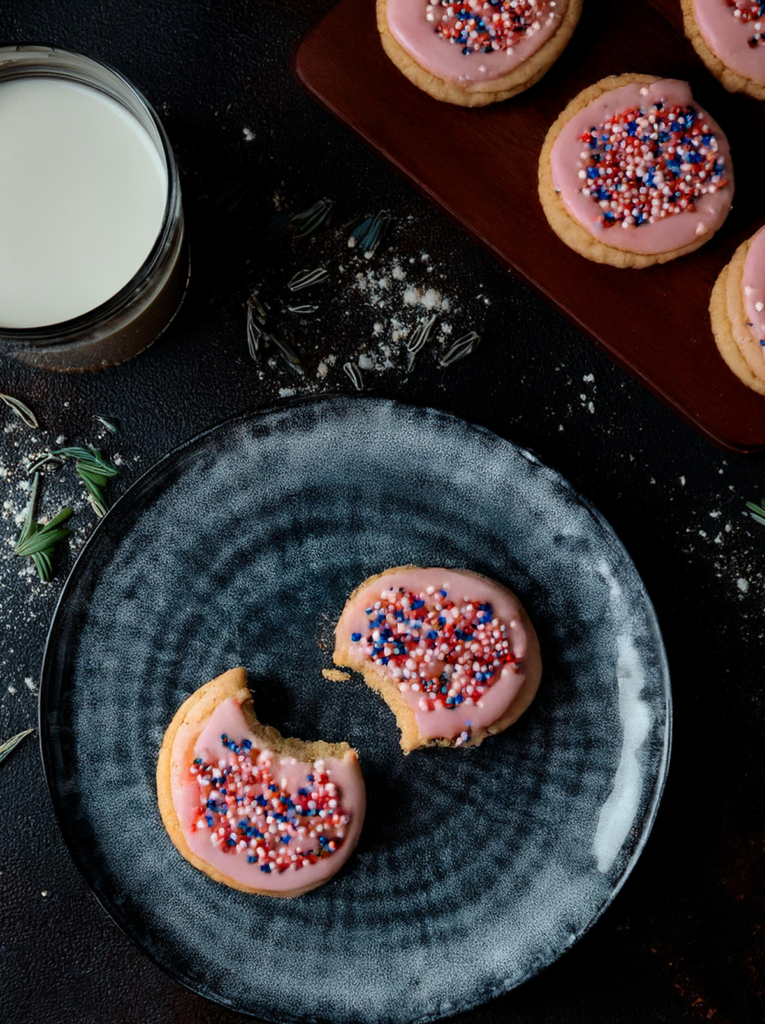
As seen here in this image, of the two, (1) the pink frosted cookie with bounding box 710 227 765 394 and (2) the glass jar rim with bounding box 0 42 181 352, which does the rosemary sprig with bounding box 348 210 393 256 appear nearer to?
(2) the glass jar rim with bounding box 0 42 181 352

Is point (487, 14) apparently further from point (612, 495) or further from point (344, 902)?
point (344, 902)

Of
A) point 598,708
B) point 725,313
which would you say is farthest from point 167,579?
point 725,313

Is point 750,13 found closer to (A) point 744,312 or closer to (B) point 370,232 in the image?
(A) point 744,312

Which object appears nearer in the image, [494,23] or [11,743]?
[494,23]

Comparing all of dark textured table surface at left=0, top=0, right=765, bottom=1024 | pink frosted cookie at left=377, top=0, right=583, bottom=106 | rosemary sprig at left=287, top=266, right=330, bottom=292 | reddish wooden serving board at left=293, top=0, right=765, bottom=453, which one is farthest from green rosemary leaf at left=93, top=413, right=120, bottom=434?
pink frosted cookie at left=377, top=0, right=583, bottom=106

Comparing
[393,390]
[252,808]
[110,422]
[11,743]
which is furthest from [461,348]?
[11,743]
